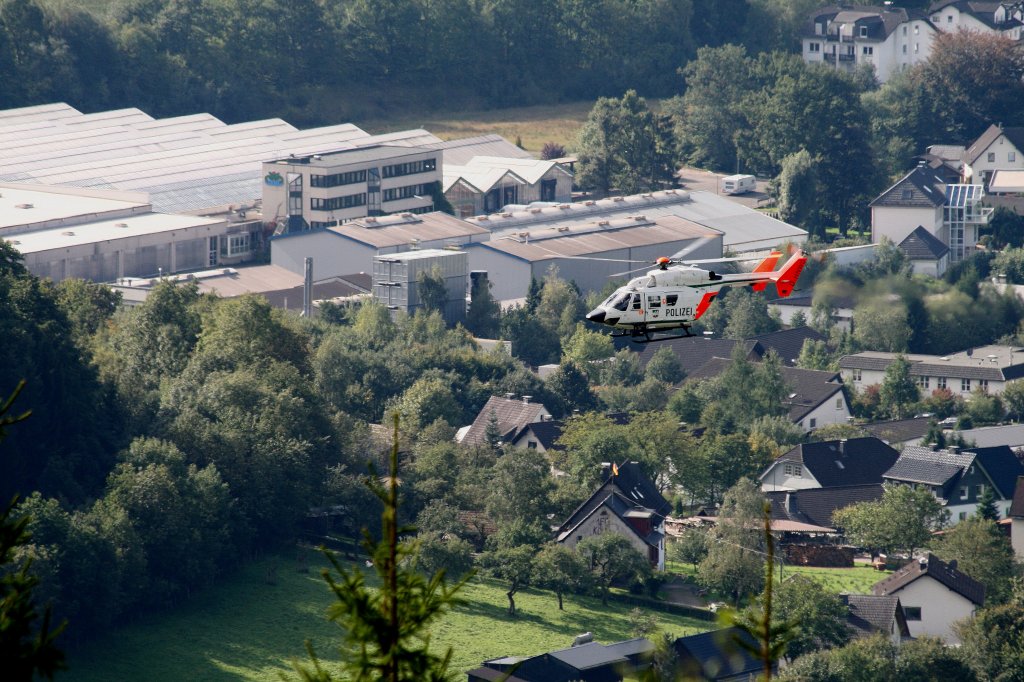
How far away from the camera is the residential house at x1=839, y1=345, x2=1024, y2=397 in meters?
70.7

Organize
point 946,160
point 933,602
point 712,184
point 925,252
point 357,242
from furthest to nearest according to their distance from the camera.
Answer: point 946,160, point 712,184, point 925,252, point 357,242, point 933,602

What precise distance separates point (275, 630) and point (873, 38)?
9421 cm

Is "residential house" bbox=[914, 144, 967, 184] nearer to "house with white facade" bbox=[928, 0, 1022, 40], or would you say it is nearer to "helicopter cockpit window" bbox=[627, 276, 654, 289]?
"house with white facade" bbox=[928, 0, 1022, 40]

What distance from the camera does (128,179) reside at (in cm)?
9556

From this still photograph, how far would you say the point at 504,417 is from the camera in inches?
2530

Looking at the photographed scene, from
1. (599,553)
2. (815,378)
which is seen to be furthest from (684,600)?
(815,378)

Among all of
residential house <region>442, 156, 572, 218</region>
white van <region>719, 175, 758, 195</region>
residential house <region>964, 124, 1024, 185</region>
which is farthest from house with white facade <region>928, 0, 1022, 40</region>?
residential house <region>442, 156, 572, 218</region>

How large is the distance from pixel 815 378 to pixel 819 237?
2966 cm

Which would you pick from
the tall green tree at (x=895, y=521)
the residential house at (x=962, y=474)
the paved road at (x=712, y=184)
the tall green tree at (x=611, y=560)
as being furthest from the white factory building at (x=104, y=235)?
the tall green tree at (x=895, y=521)

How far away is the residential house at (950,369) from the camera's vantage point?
2783 inches

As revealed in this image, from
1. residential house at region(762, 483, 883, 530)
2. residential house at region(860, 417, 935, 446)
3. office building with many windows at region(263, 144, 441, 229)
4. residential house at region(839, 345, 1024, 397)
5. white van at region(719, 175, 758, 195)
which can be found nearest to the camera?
residential house at region(762, 483, 883, 530)

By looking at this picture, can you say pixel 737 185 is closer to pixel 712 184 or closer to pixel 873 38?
pixel 712 184

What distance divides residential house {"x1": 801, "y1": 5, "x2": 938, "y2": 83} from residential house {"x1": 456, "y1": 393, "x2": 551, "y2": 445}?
223 feet

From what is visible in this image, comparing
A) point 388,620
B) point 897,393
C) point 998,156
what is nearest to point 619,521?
point 897,393
